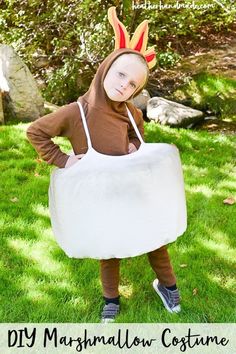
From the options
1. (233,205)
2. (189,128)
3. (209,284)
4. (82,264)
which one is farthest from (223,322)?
(189,128)

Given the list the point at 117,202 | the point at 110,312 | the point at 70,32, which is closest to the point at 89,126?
the point at 117,202

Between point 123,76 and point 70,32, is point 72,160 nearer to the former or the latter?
point 123,76

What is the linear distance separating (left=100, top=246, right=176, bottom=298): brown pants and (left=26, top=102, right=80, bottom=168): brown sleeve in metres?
0.50

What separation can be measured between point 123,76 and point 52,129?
342 mm

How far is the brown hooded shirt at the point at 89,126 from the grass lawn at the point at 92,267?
29.9 inches

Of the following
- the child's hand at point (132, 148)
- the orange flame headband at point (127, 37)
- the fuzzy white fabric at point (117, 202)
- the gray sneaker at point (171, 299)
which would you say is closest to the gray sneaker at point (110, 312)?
the gray sneaker at point (171, 299)

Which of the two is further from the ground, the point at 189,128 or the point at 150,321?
the point at 150,321

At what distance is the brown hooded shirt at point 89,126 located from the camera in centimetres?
203

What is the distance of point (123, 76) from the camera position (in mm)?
2004

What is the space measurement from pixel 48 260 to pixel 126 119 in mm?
1024

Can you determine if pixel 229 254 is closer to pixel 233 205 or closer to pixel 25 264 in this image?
pixel 233 205

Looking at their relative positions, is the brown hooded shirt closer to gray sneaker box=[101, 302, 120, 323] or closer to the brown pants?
the brown pants

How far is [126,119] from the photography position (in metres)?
2.17

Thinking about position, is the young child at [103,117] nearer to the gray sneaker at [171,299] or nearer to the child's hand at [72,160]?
the child's hand at [72,160]
